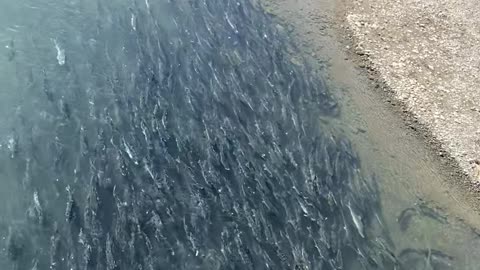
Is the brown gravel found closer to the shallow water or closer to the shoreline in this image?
the shoreline

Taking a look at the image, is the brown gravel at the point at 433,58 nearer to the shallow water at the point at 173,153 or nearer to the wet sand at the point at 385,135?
the wet sand at the point at 385,135

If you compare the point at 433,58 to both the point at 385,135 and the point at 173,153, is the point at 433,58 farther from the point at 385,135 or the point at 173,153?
the point at 173,153

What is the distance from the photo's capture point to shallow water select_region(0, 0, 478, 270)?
16.0 m

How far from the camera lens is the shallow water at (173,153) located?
16.0m

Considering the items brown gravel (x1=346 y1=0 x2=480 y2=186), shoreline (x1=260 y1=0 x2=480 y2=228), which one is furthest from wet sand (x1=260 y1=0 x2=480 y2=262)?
brown gravel (x1=346 y1=0 x2=480 y2=186)

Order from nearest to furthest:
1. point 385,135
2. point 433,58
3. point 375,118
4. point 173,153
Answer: point 173,153 → point 385,135 → point 375,118 → point 433,58

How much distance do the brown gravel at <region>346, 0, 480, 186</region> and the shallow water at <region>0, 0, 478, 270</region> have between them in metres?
2.95

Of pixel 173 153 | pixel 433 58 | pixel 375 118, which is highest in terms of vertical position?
pixel 433 58

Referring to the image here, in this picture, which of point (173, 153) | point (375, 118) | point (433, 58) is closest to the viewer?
point (173, 153)

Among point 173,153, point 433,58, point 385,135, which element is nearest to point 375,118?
point 385,135

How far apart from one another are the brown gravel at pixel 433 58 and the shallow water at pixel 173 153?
295 centimetres

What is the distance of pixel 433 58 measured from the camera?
22.9 meters

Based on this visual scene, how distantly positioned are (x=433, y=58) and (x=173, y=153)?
11621 millimetres

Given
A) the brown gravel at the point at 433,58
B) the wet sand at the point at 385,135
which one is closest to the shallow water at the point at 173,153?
the wet sand at the point at 385,135
